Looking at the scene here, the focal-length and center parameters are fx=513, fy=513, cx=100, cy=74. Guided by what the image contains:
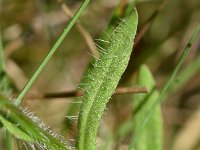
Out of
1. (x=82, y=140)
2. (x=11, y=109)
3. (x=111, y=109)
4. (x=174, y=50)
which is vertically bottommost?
(x=111, y=109)

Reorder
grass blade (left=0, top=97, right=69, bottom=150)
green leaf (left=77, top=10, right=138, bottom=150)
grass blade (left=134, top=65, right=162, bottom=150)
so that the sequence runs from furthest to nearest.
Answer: grass blade (left=134, top=65, right=162, bottom=150) → green leaf (left=77, top=10, right=138, bottom=150) → grass blade (left=0, top=97, right=69, bottom=150)

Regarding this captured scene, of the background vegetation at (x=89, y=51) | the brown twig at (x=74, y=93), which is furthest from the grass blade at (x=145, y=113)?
the background vegetation at (x=89, y=51)

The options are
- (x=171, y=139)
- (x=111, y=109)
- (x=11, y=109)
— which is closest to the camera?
(x=11, y=109)

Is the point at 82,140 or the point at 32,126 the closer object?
the point at 32,126

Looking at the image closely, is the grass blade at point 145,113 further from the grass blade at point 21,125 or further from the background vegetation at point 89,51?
the background vegetation at point 89,51

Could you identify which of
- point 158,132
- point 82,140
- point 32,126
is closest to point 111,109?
point 158,132

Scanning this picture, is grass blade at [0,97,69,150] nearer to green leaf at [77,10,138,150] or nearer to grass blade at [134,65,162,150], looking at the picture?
green leaf at [77,10,138,150]

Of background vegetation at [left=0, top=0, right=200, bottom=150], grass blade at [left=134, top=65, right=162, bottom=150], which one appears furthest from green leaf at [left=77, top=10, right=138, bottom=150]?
background vegetation at [left=0, top=0, right=200, bottom=150]

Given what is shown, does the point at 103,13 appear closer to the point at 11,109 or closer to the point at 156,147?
the point at 156,147

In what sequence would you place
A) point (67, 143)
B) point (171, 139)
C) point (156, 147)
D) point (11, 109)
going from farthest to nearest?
point (171, 139) < point (156, 147) < point (67, 143) < point (11, 109)
